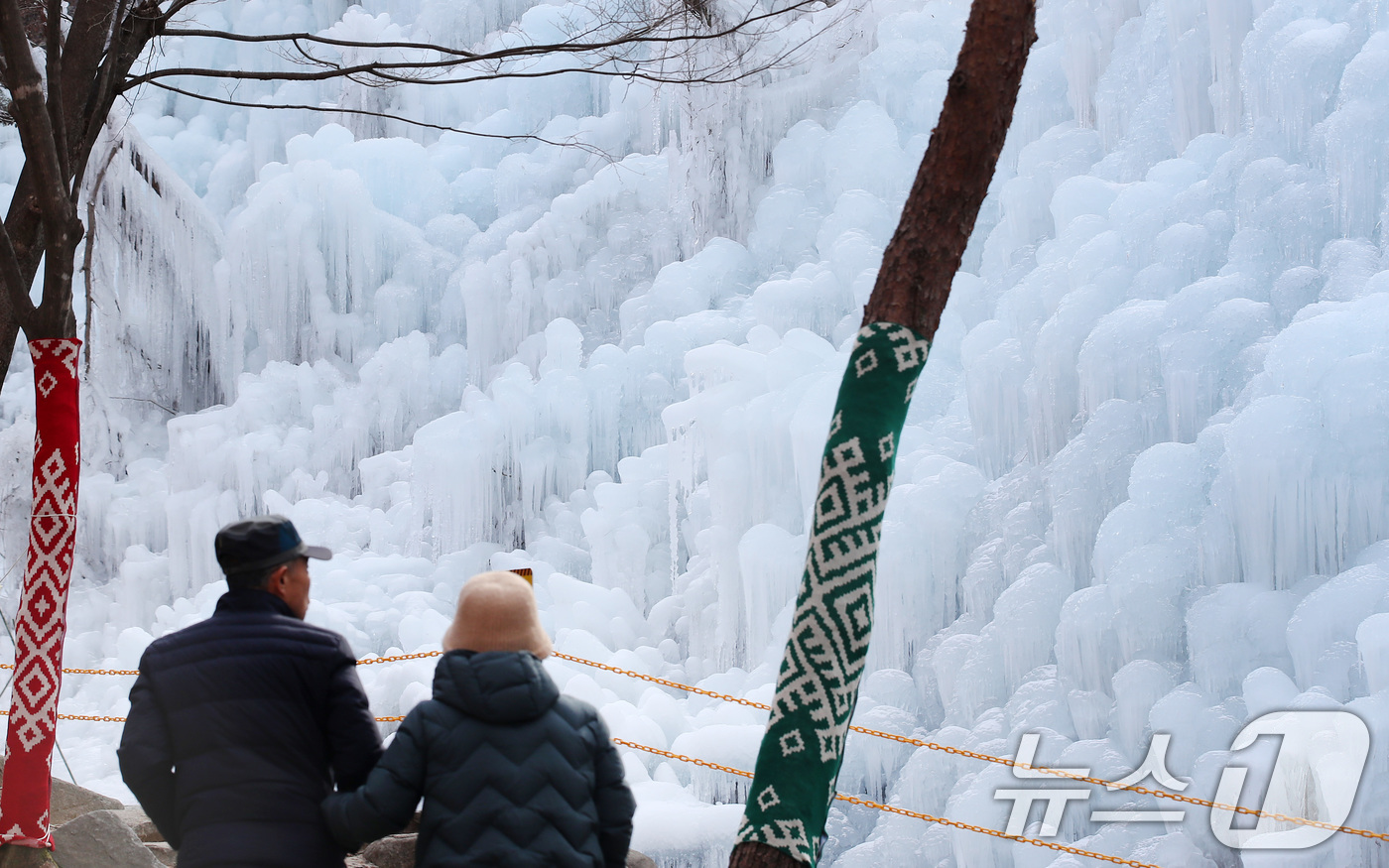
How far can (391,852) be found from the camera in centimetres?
381

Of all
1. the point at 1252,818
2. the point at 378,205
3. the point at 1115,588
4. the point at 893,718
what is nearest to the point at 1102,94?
the point at 1115,588

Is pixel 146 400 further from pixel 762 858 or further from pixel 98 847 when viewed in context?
pixel 762 858

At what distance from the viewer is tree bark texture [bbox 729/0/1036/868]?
2230mm

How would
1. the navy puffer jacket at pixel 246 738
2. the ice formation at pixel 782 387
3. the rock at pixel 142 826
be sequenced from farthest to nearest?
1. the ice formation at pixel 782 387
2. the rock at pixel 142 826
3. the navy puffer jacket at pixel 246 738

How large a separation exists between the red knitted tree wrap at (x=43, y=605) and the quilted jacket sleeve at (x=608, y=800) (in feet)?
8.00

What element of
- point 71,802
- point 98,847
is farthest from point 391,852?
point 71,802

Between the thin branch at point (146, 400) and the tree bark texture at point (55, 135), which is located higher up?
the tree bark texture at point (55, 135)

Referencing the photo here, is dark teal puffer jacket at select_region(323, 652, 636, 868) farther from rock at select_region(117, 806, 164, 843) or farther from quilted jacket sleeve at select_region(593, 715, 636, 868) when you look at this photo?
rock at select_region(117, 806, 164, 843)

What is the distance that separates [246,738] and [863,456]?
3.80ft

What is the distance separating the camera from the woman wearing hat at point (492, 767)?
1.85 meters

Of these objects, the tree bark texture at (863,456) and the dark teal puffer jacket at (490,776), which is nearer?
the dark teal puffer jacket at (490,776)

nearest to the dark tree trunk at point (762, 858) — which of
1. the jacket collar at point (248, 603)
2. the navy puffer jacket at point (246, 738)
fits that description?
the navy puffer jacket at point (246, 738)

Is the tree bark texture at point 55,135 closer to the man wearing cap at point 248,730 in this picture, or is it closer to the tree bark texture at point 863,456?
the man wearing cap at point 248,730

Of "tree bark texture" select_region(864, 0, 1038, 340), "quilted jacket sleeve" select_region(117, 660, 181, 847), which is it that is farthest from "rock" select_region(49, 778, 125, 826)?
"tree bark texture" select_region(864, 0, 1038, 340)
